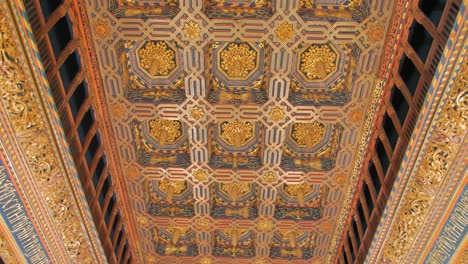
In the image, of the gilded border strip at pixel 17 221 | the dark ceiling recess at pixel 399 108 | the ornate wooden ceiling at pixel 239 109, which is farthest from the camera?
the ornate wooden ceiling at pixel 239 109

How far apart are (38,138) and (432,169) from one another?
178 inches

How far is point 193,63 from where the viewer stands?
653cm

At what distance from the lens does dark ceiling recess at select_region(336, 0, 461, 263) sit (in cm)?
506

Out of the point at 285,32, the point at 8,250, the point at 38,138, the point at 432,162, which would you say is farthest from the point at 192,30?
the point at 8,250

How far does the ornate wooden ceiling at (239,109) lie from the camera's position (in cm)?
610

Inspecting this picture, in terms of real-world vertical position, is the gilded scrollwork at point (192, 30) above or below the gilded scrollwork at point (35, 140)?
above

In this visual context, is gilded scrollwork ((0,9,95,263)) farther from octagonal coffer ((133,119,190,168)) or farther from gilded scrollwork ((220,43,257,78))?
gilded scrollwork ((220,43,257,78))

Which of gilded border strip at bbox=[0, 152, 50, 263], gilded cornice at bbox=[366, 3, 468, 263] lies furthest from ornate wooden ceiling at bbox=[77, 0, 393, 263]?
gilded border strip at bbox=[0, 152, 50, 263]

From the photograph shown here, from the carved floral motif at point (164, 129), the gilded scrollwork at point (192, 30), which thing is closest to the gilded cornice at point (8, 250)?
the carved floral motif at point (164, 129)

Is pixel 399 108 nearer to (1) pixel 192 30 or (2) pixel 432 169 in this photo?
(2) pixel 432 169

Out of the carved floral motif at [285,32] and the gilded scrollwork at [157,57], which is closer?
the carved floral motif at [285,32]

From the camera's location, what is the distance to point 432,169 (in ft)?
18.0

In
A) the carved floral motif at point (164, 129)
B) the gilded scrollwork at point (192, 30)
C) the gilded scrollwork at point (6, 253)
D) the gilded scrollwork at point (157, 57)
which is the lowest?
the gilded scrollwork at point (6, 253)

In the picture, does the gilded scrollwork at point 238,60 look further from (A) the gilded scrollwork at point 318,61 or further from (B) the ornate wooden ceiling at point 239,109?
(A) the gilded scrollwork at point 318,61
